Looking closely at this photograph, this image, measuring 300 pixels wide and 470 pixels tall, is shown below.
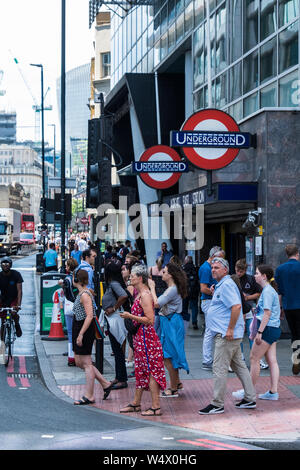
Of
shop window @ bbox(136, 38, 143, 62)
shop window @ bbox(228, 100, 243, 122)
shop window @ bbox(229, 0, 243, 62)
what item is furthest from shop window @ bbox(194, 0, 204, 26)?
shop window @ bbox(136, 38, 143, 62)

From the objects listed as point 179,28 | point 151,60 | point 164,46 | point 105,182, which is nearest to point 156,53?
point 151,60

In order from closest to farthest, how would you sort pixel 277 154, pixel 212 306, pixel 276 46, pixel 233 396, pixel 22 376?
pixel 212 306 < pixel 233 396 < pixel 22 376 < pixel 277 154 < pixel 276 46

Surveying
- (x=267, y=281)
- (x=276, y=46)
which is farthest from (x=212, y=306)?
(x=276, y=46)

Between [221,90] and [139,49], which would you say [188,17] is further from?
[139,49]

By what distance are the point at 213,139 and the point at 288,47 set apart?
2.87 meters

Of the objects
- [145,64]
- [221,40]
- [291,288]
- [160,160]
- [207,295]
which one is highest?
[145,64]

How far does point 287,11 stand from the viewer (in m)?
16.3

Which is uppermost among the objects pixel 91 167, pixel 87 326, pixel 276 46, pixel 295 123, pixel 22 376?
pixel 276 46

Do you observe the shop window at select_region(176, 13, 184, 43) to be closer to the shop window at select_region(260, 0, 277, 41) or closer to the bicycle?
the shop window at select_region(260, 0, 277, 41)

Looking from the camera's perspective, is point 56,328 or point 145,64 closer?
point 56,328

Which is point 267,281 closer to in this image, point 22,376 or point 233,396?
point 233,396

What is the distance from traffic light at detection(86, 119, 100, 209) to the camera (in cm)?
1230
